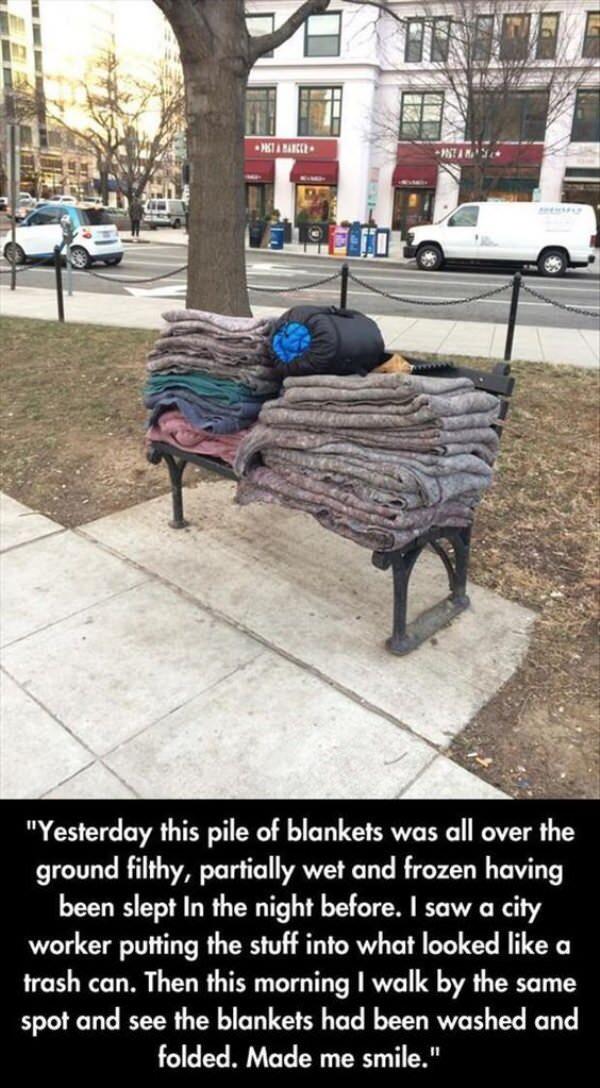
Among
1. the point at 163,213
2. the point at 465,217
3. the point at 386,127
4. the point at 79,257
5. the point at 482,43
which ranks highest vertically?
the point at 482,43

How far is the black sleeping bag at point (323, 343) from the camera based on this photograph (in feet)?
10.5

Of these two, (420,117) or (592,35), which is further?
(420,117)

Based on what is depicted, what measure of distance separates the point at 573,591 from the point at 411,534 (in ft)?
4.49

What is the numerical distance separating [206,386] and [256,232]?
2942 centimetres

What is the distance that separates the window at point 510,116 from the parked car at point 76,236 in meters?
16.1

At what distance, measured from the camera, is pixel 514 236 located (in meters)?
23.2

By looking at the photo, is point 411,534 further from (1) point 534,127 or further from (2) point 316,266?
(1) point 534,127

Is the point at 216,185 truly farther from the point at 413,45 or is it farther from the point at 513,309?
the point at 413,45

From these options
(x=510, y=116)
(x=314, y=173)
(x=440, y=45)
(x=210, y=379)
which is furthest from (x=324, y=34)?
(x=210, y=379)

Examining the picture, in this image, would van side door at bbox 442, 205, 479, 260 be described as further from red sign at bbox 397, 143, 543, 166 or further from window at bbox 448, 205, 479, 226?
red sign at bbox 397, 143, 543, 166

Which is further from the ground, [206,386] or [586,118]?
[586,118]

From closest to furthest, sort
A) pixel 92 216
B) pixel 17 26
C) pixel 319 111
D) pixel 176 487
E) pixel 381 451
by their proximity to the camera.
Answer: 1. pixel 381 451
2. pixel 176 487
3. pixel 92 216
4. pixel 319 111
5. pixel 17 26

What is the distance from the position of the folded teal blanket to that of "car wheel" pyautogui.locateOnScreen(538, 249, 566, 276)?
2190 cm

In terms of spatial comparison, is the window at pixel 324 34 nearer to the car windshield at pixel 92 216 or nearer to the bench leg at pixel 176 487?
the car windshield at pixel 92 216
